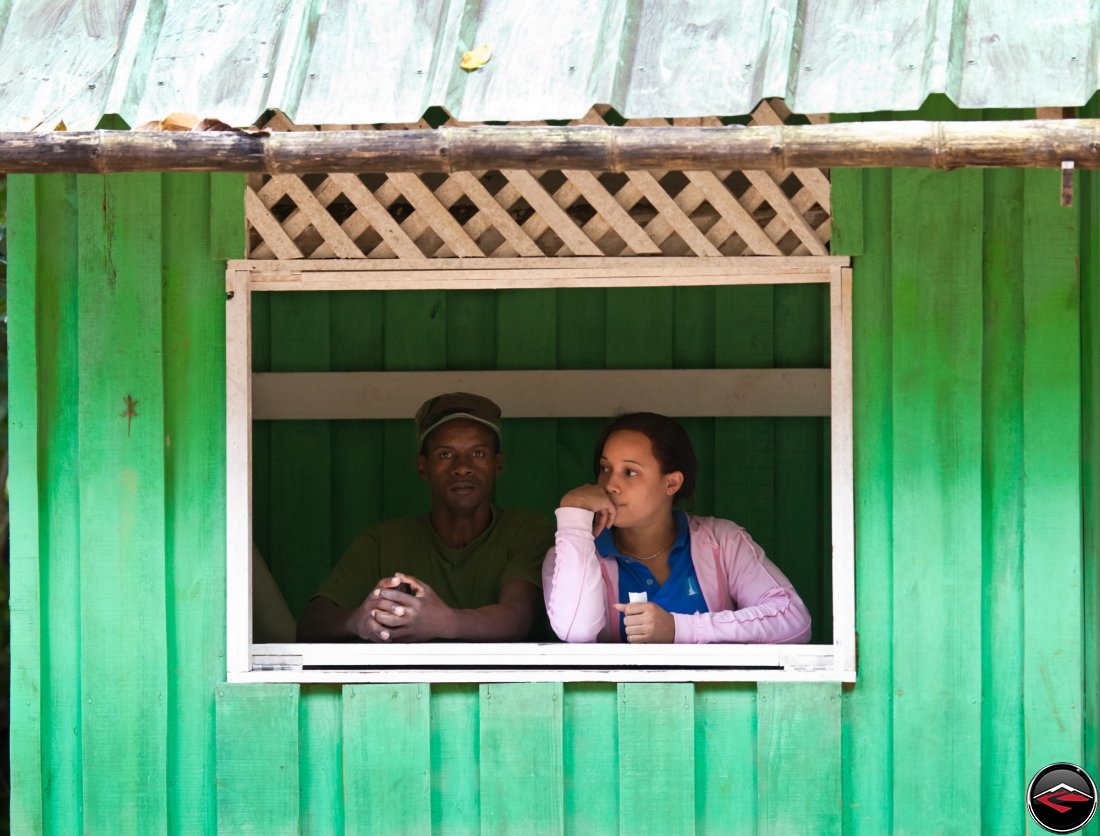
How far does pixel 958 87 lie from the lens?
10.9ft

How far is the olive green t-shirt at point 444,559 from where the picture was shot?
15.8 feet

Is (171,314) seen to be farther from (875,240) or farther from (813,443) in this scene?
(813,443)

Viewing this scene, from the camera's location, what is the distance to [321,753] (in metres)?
3.98

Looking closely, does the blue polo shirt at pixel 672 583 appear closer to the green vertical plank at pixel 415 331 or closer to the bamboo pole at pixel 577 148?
the bamboo pole at pixel 577 148

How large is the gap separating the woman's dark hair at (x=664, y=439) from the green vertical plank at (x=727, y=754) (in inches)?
33.2

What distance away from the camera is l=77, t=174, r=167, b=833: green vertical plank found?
Result: 403cm

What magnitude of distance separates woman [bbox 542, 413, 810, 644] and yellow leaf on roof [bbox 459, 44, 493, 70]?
52.5 inches

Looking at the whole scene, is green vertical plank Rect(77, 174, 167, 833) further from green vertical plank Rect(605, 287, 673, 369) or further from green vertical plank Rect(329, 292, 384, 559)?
green vertical plank Rect(605, 287, 673, 369)

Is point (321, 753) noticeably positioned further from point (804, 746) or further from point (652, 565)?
point (804, 746)

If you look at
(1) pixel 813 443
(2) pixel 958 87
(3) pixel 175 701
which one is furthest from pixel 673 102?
(1) pixel 813 443

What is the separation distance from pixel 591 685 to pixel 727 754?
393mm

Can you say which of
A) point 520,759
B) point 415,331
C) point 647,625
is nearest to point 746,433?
point 415,331

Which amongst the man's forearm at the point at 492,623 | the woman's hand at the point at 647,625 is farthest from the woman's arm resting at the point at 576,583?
the man's forearm at the point at 492,623

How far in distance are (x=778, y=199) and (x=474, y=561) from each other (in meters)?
1.66
